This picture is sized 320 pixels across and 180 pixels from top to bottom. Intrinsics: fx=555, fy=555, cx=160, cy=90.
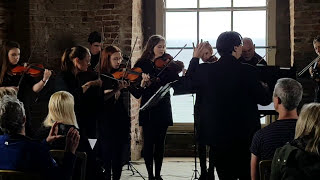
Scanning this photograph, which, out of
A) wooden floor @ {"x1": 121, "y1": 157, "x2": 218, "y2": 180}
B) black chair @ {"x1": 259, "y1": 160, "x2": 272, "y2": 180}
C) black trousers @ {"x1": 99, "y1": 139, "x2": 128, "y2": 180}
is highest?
black chair @ {"x1": 259, "y1": 160, "x2": 272, "y2": 180}

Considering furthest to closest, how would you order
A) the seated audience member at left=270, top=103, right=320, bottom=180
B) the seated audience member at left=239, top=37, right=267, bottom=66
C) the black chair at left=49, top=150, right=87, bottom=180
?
the seated audience member at left=239, top=37, right=267, bottom=66
the black chair at left=49, top=150, right=87, bottom=180
the seated audience member at left=270, top=103, right=320, bottom=180

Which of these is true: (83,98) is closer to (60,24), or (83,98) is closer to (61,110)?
(61,110)

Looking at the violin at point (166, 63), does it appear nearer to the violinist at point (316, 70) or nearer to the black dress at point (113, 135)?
the black dress at point (113, 135)

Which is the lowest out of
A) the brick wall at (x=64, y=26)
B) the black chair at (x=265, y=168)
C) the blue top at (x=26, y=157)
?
the black chair at (x=265, y=168)

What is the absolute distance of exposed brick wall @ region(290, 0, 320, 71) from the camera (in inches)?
269

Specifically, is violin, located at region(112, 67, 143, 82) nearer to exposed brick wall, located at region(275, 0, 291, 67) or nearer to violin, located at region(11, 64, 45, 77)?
violin, located at region(11, 64, 45, 77)

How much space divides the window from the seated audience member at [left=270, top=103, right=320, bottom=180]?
4.63m

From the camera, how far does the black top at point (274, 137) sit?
3.45 metres

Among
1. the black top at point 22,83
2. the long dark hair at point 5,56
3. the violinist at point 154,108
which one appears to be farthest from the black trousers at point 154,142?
the long dark hair at point 5,56

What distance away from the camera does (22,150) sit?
310cm

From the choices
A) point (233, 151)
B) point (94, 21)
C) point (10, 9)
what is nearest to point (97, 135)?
point (233, 151)

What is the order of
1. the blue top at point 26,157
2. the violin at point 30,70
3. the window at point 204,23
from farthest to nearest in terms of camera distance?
the window at point 204,23 → the violin at point 30,70 → the blue top at point 26,157

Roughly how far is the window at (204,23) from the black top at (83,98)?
2.86m

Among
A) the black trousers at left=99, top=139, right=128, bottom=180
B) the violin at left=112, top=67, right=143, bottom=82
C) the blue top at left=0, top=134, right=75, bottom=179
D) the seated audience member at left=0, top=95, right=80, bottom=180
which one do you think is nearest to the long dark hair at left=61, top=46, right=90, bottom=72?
the violin at left=112, top=67, right=143, bottom=82
